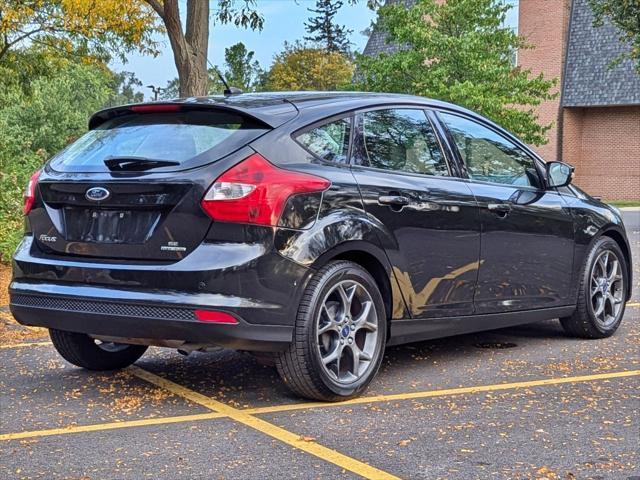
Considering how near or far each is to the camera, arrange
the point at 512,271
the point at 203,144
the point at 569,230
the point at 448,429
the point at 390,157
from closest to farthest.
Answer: the point at 448,429
the point at 203,144
the point at 390,157
the point at 512,271
the point at 569,230

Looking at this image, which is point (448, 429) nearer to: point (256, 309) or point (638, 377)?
point (256, 309)

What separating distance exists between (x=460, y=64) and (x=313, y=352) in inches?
928

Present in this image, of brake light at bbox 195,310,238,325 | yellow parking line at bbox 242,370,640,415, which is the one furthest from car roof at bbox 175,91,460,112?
yellow parking line at bbox 242,370,640,415

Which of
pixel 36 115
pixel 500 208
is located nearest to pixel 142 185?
pixel 500 208

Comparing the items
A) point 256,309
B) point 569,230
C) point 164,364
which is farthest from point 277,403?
point 569,230

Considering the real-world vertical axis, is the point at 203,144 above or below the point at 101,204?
above

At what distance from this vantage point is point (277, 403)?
5.19m

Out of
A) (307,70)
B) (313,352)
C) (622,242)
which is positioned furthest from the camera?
(307,70)

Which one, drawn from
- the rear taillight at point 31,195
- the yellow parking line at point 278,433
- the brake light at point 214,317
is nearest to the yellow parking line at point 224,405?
the yellow parking line at point 278,433

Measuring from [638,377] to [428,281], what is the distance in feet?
4.76

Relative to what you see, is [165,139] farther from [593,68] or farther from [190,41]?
[593,68]

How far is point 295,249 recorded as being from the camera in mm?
4855

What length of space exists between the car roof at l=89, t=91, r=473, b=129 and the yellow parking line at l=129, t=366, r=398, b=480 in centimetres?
153

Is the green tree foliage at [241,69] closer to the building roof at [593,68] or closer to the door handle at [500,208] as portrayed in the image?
the building roof at [593,68]
